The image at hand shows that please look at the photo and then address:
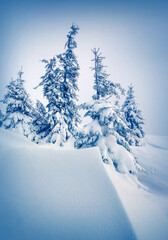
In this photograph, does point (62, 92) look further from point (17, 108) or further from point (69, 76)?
point (17, 108)

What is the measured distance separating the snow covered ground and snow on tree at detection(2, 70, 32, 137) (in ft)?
37.9

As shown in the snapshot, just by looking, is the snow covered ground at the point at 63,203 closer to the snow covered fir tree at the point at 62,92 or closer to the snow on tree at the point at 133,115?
the snow covered fir tree at the point at 62,92

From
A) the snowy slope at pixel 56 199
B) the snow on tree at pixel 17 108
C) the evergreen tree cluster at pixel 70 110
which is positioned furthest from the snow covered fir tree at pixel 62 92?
the snowy slope at pixel 56 199

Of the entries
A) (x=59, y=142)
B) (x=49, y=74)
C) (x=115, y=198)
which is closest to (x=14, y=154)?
(x=115, y=198)

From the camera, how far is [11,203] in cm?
226

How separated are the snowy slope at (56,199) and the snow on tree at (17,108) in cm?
1146

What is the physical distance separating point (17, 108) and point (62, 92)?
22.3 ft

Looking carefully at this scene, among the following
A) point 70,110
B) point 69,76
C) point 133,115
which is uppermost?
point 69,76

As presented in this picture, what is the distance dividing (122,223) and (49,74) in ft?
37.7

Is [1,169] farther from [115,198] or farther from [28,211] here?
[115,198]

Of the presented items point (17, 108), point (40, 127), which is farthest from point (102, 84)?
point (17, 108)

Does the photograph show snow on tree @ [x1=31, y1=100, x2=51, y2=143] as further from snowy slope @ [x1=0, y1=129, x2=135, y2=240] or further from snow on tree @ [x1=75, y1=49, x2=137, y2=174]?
snowy slope @ [x1=0, y1=129, x2=135, y2=240]

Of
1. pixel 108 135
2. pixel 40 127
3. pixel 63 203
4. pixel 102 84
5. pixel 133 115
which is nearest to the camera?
pixel 63 203

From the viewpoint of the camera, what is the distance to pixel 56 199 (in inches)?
98.9
